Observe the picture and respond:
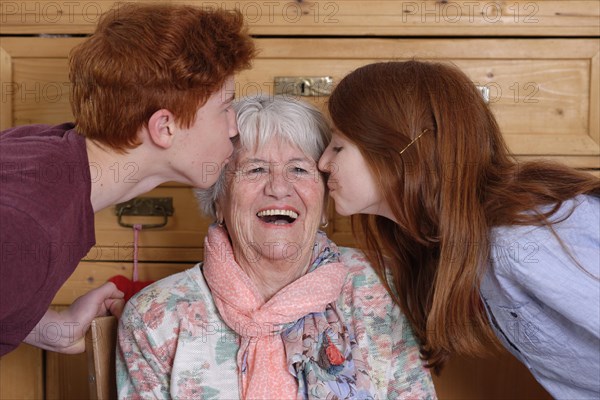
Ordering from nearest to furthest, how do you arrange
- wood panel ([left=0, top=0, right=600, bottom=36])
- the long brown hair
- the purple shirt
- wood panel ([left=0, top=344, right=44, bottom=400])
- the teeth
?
1. the purple shirt
2. the long brown hair
3. the teeth
4. wood panel ([left=0, top=0, right=600, bottom=36])
5. wood panel ([left=0, top=344, right=44, bottom=400])

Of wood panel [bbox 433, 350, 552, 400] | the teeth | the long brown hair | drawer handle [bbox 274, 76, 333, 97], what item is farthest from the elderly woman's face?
wood panel [bbox 433, 350, 552, 400]

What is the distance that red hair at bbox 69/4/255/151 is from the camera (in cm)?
123

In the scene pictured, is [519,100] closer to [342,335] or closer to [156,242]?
[342,335]

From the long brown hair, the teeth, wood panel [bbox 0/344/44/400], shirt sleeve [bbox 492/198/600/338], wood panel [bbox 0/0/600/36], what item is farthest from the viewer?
wood panel [bbox 0/344/44/400]

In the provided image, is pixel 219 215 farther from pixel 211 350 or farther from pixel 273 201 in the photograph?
pixel 211 350

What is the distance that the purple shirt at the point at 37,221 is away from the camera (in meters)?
1.04

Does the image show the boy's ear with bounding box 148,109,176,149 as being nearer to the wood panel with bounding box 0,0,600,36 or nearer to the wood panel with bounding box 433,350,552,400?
the wood panel with bounding box 0,0,600,36

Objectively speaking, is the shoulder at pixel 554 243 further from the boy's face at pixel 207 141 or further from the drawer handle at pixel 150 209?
the drawer handle at pixel 150 209

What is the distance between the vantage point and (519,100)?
175 centimetres

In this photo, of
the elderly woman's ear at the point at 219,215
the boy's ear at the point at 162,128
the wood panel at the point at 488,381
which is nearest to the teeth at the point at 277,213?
the elderly woman's ear at the point at 219,215

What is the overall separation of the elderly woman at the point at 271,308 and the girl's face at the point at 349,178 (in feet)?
0.18

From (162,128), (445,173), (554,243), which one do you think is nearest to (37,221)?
(162,128)

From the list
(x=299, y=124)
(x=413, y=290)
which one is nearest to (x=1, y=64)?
(x=299, y=124)

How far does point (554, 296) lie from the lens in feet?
3.95
